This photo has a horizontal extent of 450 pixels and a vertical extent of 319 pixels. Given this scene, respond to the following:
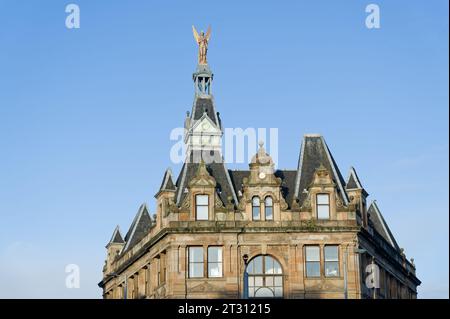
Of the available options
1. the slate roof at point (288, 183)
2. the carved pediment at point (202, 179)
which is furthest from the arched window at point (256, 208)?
the carved pediment at point (202, 179)

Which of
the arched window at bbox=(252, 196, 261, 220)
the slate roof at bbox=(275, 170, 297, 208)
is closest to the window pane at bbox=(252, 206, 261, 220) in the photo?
the arched window at bbox=(252, 196, 261, 220)

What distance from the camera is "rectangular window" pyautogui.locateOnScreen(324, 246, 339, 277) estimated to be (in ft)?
243

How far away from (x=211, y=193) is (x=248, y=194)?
9.65 feet

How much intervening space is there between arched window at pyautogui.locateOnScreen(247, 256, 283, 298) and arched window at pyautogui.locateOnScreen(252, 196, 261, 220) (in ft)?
10.7

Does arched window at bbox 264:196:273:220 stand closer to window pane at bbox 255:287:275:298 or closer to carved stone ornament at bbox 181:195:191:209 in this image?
window pane at bbox 255:287:275:298

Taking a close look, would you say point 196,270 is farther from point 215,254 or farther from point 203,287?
point 215,254

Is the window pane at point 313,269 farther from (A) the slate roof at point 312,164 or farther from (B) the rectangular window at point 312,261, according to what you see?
(A) the slate roof at point 312,164

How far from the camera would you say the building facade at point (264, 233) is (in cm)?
7362

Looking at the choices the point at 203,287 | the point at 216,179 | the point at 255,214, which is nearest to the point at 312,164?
the point at 255,214

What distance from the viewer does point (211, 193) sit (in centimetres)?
7606

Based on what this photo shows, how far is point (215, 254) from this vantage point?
2933 inches

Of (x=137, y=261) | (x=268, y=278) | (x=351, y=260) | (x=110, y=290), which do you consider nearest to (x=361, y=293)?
(x=351, y=260)

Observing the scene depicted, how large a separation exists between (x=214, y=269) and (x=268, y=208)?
655 centimetres

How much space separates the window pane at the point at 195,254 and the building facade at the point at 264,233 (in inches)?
3.1
